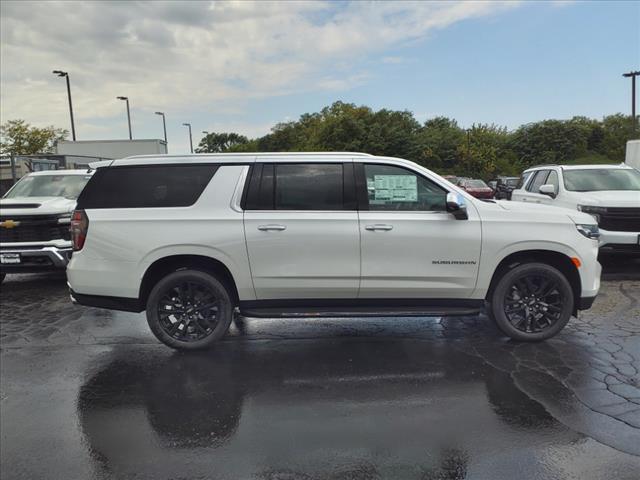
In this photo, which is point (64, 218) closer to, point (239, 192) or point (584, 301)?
point (239, 192)

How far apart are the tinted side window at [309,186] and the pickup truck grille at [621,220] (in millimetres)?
5160

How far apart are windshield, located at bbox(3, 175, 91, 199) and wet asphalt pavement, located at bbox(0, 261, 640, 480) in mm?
4031

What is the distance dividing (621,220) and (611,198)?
400 mm

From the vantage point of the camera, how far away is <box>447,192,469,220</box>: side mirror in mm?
4684

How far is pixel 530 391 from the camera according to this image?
13.2ft

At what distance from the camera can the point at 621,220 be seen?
7883 millimetres

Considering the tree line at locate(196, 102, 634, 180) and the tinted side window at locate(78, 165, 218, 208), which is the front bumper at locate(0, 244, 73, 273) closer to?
the tinted side window at locate(78, 165, 218, 208)

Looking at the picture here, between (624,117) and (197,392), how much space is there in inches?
2719

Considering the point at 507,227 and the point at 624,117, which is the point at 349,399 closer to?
the point at 507,227

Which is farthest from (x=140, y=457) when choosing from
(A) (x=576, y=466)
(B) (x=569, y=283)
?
(B) (x=569, y=283)

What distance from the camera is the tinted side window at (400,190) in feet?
16.1

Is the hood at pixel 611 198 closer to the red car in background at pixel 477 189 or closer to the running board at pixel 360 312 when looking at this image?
the running board at pixel 360 312

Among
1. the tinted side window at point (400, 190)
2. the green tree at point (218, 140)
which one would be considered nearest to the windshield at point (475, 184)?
the tinted side window at point (400, 190)

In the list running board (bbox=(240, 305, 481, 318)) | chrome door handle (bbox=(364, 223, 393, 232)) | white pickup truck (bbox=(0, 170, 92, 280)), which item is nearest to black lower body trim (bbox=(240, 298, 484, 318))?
running board (bbox=(240, 305, 481, 318))
